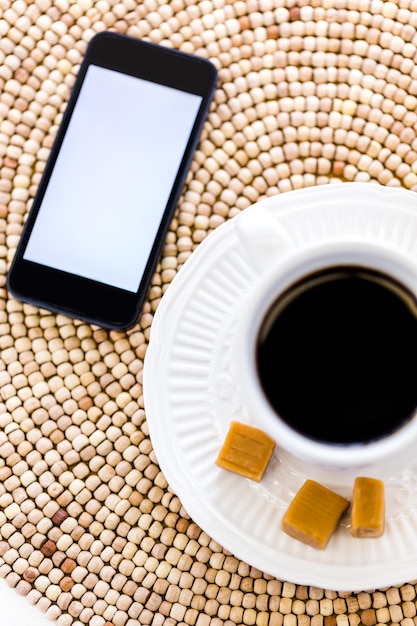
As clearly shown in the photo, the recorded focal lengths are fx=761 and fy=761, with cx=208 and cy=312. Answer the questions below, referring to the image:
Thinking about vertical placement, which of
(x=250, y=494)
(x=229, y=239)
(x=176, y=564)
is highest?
(x=229, y=239)

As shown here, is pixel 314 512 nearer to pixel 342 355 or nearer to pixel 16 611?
pixel 342 355

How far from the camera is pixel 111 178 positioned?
594 mm

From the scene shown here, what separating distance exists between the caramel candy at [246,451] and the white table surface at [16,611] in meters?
0.22

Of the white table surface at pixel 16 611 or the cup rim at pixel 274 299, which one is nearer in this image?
the cup rim at pixel 274 299

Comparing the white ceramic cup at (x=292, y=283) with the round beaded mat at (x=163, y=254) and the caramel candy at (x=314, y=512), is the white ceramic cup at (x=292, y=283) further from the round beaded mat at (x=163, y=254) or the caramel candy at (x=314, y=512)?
the round beaded mat at (x=163, y=254)

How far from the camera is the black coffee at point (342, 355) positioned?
18.0 inches

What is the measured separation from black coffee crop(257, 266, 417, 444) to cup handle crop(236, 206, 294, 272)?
0.08ft

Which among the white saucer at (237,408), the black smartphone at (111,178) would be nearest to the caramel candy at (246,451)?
the white saucer at (237,408)

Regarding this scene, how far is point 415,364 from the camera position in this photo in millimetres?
474

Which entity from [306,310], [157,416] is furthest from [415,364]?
[157,416]

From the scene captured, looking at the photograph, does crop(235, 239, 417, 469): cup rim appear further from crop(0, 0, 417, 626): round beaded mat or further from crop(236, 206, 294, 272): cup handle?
crop(0, 0, 417, 626): round beaded mat

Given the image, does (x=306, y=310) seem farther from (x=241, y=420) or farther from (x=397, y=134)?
(x=397, y=134)

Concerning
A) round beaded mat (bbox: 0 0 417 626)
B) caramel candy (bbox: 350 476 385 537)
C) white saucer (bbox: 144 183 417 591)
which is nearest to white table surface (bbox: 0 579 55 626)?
round beaded mat (bbox: 0 0 417 626)

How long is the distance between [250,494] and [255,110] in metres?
0.30
